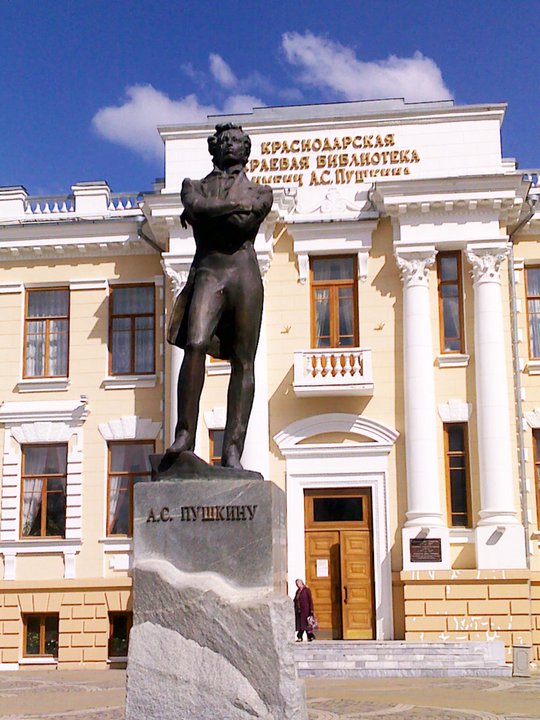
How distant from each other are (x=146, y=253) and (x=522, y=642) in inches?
450

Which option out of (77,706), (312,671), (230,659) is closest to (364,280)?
(312,671)

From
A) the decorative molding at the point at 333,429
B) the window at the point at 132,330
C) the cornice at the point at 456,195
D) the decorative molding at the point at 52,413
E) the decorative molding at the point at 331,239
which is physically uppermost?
the cornice at the point at 456,195

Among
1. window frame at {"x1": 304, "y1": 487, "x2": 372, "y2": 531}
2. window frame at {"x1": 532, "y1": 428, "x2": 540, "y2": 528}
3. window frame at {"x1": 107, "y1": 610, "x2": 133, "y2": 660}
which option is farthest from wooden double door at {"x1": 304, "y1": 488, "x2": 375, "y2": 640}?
window frame at {"x1": 107, "y1": 610, "x2": 133, "y2": 660}

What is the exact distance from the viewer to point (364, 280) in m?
22.5

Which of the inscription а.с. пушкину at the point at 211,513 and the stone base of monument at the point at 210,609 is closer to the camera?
the stone base of monument at the point at 210,609

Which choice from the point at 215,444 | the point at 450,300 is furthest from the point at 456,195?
the point at 215,444

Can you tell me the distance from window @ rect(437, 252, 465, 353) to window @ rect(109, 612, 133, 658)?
872 centimetres

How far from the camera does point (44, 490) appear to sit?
23.1m

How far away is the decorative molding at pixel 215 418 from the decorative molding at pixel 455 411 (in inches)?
179

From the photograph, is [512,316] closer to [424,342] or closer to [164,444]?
[424,342]

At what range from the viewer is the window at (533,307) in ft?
73.7

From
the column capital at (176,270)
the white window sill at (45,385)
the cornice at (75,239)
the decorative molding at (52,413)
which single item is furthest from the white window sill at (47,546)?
the cornice at (75,239)

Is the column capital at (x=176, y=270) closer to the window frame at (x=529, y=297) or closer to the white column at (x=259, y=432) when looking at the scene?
the white column at (x=259, y=432)

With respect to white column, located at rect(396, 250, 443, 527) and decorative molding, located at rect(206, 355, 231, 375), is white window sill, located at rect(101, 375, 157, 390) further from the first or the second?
white column, located at rect(396, 250, 443, 527)
